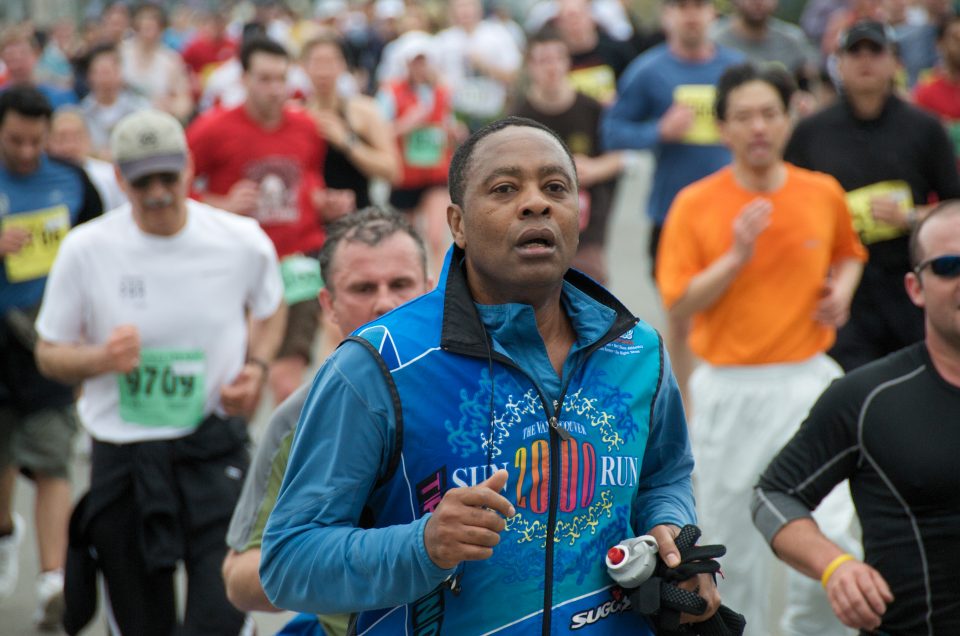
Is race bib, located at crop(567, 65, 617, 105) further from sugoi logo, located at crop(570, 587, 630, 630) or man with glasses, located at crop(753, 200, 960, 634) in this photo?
sugoi logo, located at crop(570, 587, 630, 630)

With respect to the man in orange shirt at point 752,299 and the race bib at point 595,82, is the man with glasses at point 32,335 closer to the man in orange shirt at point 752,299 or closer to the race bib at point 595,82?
the man in orange shirt at point 752,299

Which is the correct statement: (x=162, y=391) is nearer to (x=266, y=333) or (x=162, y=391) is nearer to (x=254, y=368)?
(x=254, y=368)

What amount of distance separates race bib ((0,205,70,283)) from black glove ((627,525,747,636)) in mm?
4813

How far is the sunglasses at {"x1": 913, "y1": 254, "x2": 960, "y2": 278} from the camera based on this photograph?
3660 mm

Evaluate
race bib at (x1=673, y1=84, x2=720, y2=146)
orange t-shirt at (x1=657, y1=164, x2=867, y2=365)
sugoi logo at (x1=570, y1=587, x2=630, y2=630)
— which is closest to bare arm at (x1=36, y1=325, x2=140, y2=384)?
orange t-shirt at (x1=657, y1=164, x2=867, y2=365)

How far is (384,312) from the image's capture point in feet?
12.3

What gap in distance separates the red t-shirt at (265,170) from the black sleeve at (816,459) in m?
4.36

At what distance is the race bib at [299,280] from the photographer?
7301mm

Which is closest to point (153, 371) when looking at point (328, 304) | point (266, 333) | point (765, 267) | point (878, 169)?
point (266, 333)

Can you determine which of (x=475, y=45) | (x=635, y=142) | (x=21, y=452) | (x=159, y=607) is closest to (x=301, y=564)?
(x=159, y=607)

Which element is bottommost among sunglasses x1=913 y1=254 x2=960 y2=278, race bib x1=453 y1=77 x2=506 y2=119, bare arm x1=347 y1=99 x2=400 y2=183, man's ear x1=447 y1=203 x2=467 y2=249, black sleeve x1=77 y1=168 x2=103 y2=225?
race bib x1=453 y1=77 x2=506 y2=119

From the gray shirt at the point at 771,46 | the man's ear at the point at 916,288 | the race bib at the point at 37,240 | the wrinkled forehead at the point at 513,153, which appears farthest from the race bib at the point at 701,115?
the wrinkled forehead at the point at 513,153

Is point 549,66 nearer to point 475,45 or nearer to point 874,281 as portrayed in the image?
point 874,281

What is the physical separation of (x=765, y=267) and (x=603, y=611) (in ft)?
10.5
